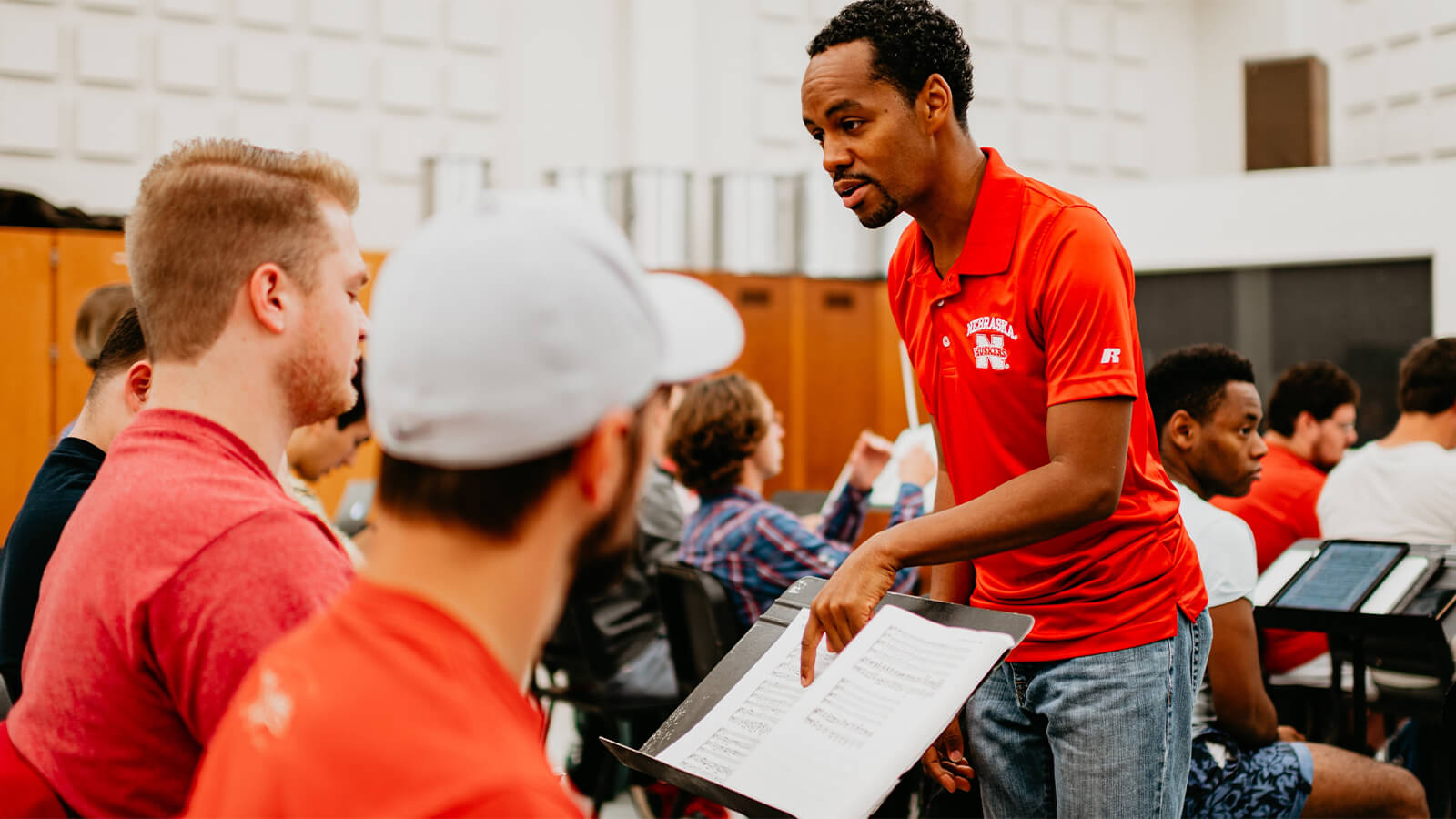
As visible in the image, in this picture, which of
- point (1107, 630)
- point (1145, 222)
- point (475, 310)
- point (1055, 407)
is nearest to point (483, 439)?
point (475, 310)

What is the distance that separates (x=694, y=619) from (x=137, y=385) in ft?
5.80

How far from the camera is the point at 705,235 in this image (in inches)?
282

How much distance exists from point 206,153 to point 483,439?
0.69m

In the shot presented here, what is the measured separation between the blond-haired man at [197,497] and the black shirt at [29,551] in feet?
1.37

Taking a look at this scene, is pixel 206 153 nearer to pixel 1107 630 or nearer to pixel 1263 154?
pixel 1107 630

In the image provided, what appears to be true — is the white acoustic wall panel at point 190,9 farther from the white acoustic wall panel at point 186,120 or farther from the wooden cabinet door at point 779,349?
the wooden cabinet door at point 779,349

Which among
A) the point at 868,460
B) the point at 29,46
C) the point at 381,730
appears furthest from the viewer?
the point at 29,46

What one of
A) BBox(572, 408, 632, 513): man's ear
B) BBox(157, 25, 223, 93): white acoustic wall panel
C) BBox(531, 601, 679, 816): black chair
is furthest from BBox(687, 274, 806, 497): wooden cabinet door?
BBox(572, 408, 632, 513): man's ear

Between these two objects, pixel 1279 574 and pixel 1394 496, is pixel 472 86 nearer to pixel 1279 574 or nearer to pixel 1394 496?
pixel 1394 496

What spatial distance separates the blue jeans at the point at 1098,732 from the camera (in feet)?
4.59

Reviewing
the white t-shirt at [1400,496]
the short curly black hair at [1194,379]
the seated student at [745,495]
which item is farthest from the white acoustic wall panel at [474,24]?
the short curly black hair at [1194,379]

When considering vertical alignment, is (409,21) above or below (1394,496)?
above

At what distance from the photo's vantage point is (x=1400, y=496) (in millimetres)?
3541

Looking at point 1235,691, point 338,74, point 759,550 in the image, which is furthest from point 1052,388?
point 338,74
